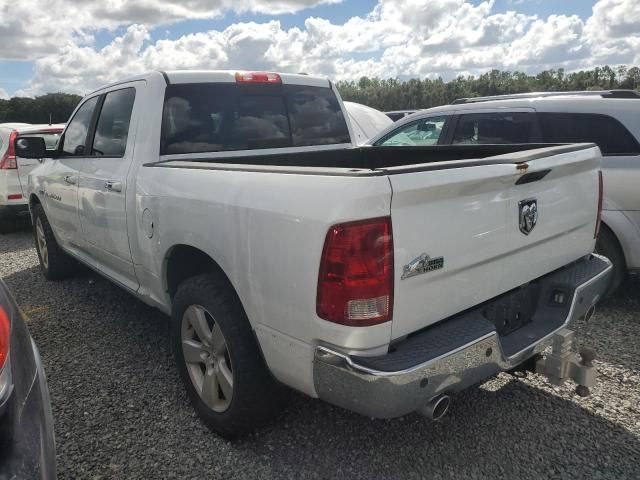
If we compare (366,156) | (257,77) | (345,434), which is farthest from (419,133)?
(345,434)

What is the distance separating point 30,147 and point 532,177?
13.4 ft

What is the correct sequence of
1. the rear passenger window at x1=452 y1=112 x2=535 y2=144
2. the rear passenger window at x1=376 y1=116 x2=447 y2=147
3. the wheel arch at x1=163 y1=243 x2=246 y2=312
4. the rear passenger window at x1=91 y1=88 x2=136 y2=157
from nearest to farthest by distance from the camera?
the wheel arch at x1=163 y1=243 x2=246 y2=312
the rear passenger window at x1=91 y1=88 x2=136 y2=157
the rear passenger window at x1=452 y1=112 x2=535 y2=144
the rear passenger window at x1=376 y1=116 x2=447 y2=147

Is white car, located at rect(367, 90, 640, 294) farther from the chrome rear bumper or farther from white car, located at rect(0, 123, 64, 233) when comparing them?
white car, located at rect(0, 123, 64, 233)

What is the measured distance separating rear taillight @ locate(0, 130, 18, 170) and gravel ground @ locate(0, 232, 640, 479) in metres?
5.21

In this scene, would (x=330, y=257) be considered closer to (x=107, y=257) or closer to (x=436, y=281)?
(x=436, y=281)

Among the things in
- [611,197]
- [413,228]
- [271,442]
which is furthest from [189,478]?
[611,197]

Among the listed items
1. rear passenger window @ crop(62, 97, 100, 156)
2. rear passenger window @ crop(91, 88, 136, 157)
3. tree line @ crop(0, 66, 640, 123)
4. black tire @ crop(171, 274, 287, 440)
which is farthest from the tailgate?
tree line @ crop(0, 66, 640, 123)

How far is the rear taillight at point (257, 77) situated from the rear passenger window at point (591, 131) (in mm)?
2527

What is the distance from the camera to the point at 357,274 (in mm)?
1891

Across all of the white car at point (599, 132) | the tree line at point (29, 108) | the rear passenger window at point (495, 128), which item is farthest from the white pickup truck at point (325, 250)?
the tree line at point (29, 108)

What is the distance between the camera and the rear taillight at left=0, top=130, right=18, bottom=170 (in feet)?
25.5

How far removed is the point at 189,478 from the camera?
248 centimetres

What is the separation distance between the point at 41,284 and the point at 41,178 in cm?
117

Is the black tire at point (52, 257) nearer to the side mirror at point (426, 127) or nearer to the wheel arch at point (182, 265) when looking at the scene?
the wheel arch at point (182, 265)
